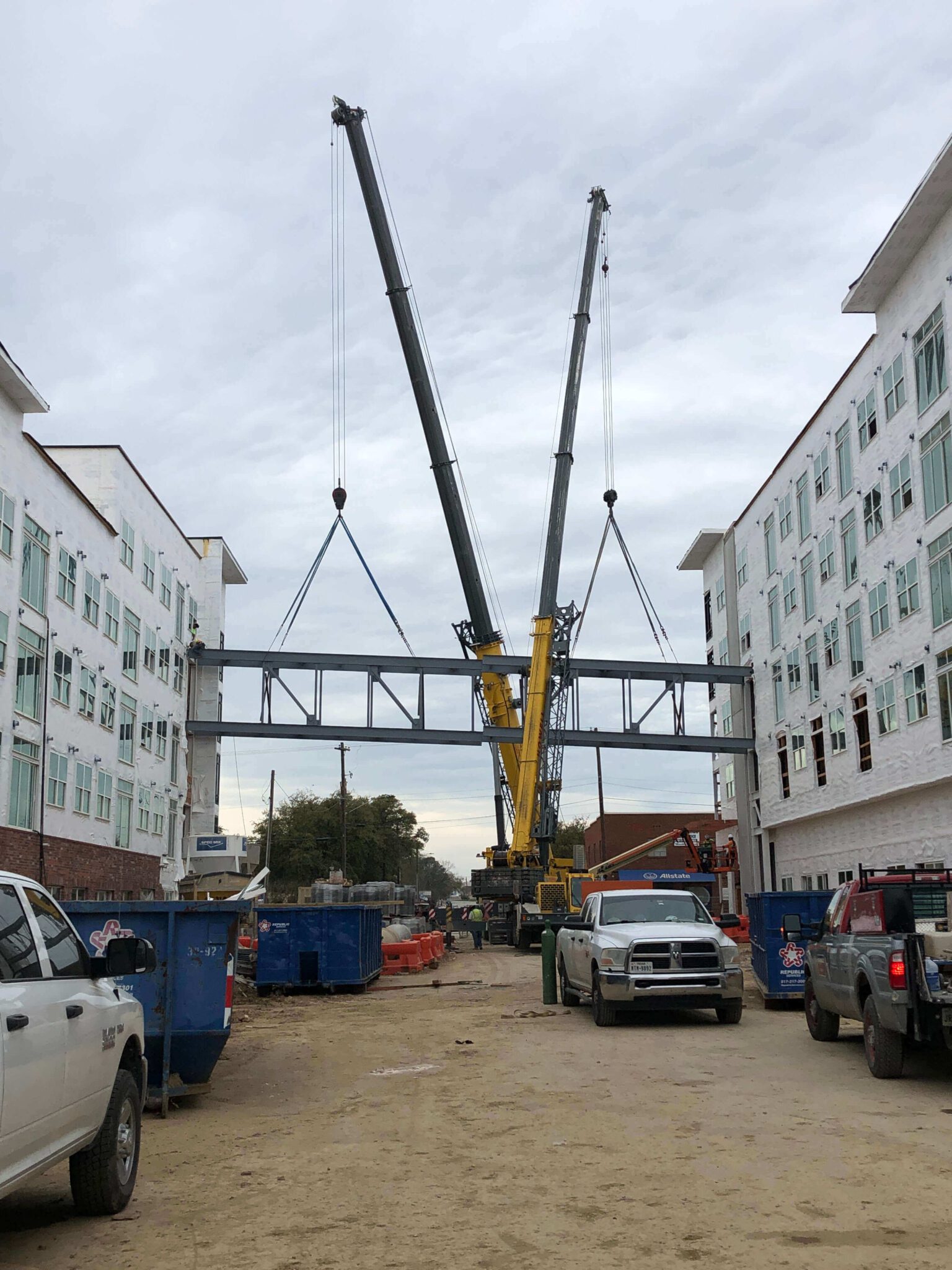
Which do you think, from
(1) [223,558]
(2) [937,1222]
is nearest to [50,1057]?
(2) [937,1222]

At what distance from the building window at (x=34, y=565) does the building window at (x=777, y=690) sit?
26.2 metres

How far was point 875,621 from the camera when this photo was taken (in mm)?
35094

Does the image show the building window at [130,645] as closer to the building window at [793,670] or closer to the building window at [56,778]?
the building window at [56,778]

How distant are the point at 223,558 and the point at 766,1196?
51.2 meters

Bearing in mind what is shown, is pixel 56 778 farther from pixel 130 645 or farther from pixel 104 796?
pixel 130 645

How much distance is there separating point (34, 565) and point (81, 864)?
9193mm

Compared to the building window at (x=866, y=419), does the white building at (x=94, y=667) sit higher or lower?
lower

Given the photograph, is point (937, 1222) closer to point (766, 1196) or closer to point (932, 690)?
point (766, 1196)

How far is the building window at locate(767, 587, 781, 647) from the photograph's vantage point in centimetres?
4619

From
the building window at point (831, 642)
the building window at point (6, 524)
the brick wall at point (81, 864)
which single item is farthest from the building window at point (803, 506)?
the brick wall at point (81, 864)

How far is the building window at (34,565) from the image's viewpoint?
1268 inches

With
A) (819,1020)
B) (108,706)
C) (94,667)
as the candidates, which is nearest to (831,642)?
(94,667)

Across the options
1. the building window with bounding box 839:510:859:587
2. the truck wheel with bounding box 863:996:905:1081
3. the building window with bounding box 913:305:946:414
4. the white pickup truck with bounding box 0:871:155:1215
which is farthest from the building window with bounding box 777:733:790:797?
the white pickup truck with bounding box 0:871:155:1215

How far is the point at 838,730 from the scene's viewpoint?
39.1 m
